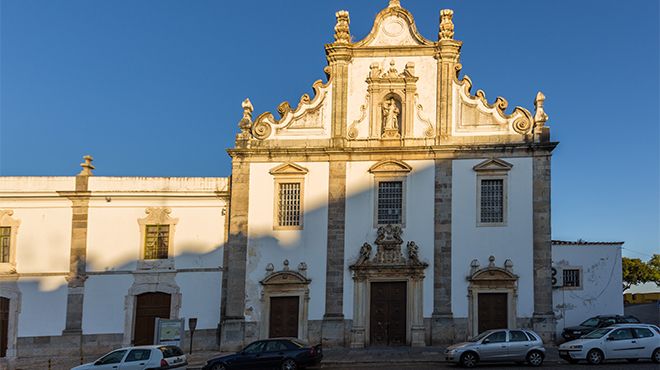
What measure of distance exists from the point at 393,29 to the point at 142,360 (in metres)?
16.2

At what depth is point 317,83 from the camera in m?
28.2

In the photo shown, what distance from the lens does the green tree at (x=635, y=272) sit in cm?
5391

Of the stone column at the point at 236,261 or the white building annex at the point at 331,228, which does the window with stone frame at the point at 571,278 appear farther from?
the stone column at the point at 236,261

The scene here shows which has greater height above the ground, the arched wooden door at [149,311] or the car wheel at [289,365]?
the arched wooden door at [149,311]

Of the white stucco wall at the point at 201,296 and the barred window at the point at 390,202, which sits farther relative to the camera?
the white stucco wall at the point at 201,296

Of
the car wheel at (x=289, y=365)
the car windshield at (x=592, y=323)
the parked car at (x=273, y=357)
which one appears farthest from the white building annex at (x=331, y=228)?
the car wheel at (x=289, y=365)

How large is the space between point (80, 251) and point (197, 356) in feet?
22.2

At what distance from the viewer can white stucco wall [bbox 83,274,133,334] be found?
2770cm

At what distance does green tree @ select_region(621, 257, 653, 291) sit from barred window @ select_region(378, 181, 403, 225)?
33.9 metres

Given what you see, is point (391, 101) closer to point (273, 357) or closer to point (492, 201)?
point (492, 201)

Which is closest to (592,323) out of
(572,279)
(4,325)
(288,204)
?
(572,279)

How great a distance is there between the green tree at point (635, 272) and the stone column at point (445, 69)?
33.4m

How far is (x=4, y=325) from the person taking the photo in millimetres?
27875

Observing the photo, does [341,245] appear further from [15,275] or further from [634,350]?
[15,275]
